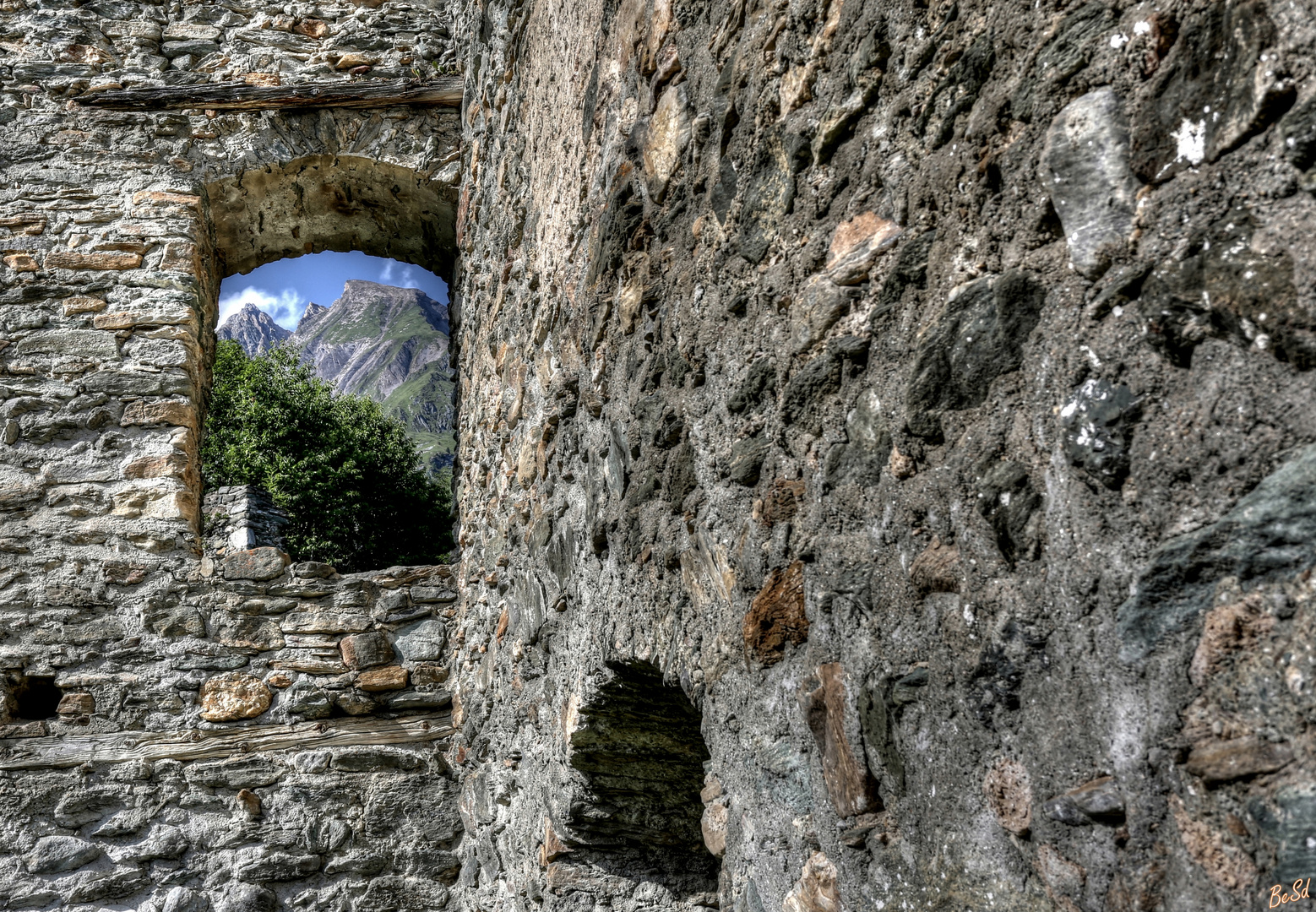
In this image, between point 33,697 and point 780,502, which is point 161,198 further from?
point 780,502

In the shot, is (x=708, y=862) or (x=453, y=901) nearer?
(x=708, y=862)

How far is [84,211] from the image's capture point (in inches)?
164

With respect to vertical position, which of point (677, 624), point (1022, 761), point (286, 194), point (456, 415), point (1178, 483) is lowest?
point (1022, 761)

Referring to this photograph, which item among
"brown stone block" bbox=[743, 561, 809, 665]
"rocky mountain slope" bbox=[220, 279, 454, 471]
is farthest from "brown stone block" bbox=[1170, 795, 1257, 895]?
"rocky mountain slope" bbox=[220, 279, 454, 471]

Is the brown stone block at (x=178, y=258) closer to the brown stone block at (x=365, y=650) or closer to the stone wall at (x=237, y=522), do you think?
the stone wall at (x=237, y=522)

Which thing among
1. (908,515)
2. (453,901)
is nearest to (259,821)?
(453,901)

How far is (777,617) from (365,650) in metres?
3.05

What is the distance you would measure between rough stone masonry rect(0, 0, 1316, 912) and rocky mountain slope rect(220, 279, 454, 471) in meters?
45.8

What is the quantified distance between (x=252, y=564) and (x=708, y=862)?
2.48 metres

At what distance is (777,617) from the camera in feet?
4.16

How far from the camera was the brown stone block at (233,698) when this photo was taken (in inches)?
144

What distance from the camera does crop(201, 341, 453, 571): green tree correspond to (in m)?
5.73

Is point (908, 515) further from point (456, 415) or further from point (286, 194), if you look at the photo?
point (286, 194)

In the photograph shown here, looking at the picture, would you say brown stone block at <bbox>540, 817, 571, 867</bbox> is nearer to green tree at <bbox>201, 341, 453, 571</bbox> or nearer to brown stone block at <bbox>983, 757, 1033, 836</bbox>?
brown stone block at <bbox>983, 757, 1033, 836</bbox>
